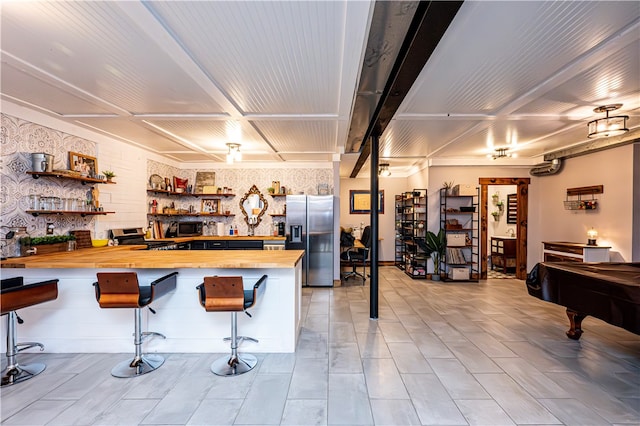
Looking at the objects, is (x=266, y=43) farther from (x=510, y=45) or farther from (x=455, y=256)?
(x=455, y=256)

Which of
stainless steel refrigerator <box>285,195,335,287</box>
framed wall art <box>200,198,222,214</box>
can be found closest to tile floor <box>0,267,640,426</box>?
stainless steel refrigerator <box>285,195,335,287</box>

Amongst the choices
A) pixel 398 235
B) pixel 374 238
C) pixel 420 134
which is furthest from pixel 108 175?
pixel 398 235

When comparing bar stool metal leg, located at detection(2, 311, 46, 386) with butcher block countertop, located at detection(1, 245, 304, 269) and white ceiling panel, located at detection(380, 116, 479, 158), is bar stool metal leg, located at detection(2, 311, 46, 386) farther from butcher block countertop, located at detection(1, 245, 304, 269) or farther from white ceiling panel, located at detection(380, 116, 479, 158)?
white ceiling panel, located at detection(380, 116, 479, 158)

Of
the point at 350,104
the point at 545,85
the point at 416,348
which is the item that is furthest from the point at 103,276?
the point at 545,85

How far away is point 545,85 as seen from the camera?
2645mm

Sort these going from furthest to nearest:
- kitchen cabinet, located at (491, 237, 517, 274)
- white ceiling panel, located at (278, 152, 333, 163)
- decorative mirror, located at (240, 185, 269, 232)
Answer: kitchen cabinet, located at (491, 237, 517, 274) → decorative mirror, located at (240, 185, 269, 232) → white ceiling panel, located at (278, 152, 333, 163)

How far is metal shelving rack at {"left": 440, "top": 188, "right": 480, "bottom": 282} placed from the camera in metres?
6.13

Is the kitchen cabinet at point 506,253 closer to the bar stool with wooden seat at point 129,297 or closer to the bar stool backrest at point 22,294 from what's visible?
the bar stool with wooden seat at point 129,297

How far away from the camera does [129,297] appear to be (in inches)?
94.3

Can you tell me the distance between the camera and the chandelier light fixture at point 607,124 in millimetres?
3191

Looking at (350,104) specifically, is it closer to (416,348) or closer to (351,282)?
(416,348)

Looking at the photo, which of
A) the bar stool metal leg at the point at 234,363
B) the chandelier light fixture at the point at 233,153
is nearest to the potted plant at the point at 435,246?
the chandelier light fixture at the point at 233,153

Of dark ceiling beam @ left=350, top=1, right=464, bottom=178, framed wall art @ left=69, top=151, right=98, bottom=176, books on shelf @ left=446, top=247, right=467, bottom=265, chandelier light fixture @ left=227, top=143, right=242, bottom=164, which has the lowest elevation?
books on shelf @ left=446, top=247, right=467, bottom=265

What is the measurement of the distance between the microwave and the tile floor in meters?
3.36
